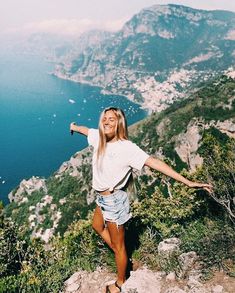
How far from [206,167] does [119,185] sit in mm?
2947

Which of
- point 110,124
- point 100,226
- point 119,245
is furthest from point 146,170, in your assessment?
point 110,124

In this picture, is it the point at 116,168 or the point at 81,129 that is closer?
the point at 116,168

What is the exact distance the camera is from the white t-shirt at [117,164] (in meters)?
4.71

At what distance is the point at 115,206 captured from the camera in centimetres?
502

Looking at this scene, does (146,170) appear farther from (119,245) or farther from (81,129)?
(119,245)

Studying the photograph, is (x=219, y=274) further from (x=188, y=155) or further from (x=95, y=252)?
(x=188, y=155)

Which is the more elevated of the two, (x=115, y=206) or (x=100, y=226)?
(x=115, y=206)

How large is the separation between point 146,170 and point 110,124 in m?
97.0

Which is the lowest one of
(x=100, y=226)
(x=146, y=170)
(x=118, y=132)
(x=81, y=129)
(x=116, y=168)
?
(x=146, y=170)

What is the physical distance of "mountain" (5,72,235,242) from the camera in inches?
4006

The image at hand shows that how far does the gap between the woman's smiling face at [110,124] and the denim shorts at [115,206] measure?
82 cm

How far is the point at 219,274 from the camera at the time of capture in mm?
5355

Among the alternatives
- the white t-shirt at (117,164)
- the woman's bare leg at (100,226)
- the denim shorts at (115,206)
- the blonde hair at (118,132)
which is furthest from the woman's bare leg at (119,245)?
the blonde hair at (118,132)

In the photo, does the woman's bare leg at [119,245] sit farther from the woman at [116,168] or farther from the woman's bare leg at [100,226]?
the woman's bare leg at [100,226]
